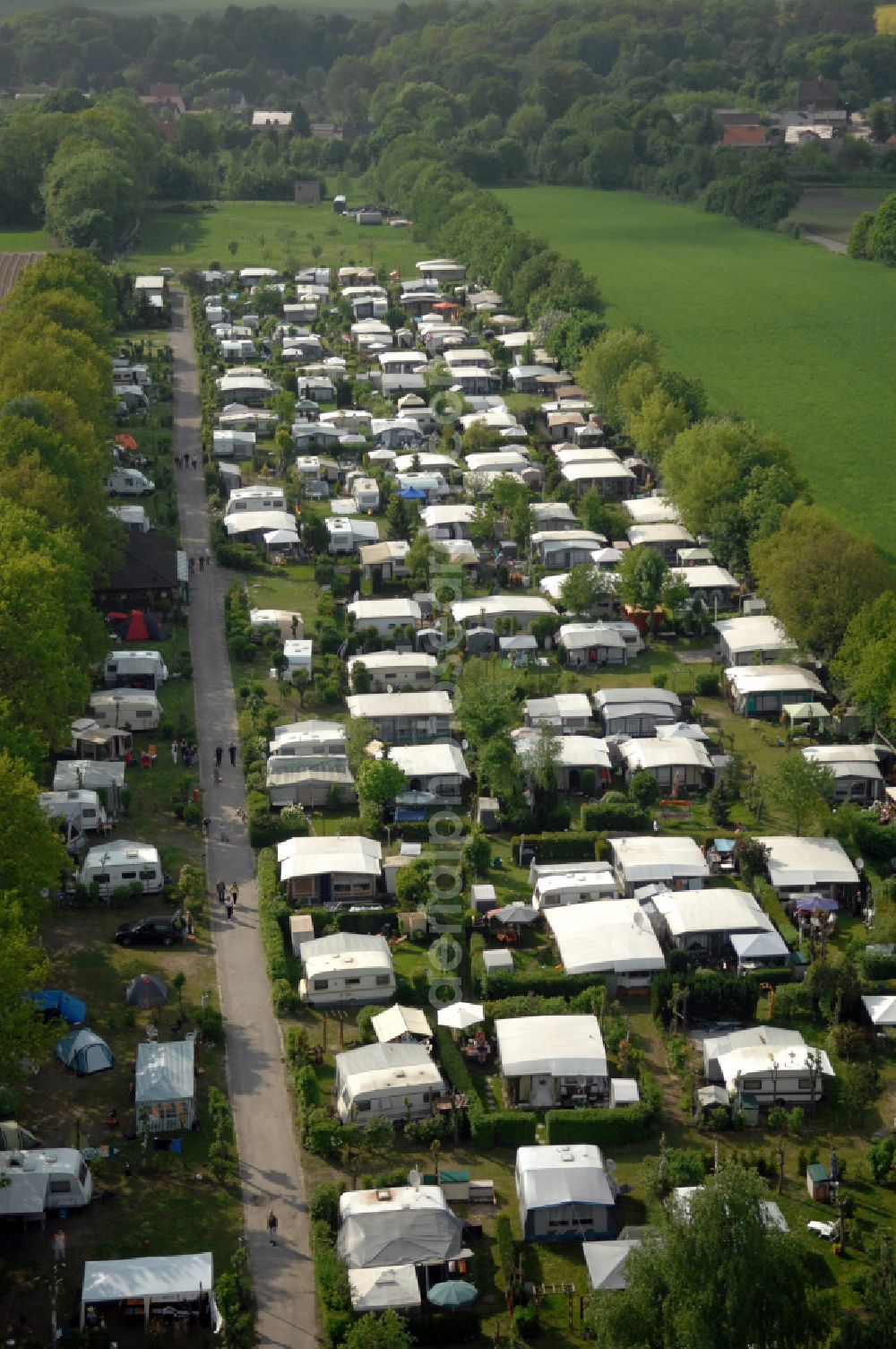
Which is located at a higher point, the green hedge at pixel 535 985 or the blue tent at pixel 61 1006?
the blue tent at pixel 61 1006

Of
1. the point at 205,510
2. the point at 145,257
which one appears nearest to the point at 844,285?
the point at 145,257

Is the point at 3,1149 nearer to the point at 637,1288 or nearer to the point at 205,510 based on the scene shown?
the point at 637,1288

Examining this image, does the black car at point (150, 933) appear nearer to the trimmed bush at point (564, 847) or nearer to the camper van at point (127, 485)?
the trimmed bush at point (564, 847)

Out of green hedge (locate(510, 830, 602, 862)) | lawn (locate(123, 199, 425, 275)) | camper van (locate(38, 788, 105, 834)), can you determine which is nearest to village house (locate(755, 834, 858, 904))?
green hedge (locate(510, 830, 602, 862))

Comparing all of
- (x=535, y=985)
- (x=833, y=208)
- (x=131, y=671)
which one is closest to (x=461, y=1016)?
(x=535, y=985)

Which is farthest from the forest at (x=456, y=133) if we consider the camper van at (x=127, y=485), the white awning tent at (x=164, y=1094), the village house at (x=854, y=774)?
the white awning tent at (x=164, y=1094)

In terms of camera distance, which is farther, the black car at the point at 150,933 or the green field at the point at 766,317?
the green field at the point at 766,317
